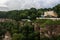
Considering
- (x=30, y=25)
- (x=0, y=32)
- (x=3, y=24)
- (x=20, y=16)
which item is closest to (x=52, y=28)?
(x=30, y=25)

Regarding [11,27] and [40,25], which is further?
[11,27]

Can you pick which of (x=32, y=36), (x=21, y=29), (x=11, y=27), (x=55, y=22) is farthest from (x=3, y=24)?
(x=55, y=22)

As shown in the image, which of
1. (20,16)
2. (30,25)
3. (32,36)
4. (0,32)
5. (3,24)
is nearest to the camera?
(32,36)

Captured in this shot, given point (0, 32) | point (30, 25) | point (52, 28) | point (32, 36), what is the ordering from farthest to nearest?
point (0, 32) < point (30, 25) < point (32, 36) < point (52, 28)

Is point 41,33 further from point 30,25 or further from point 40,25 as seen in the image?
point 30,25

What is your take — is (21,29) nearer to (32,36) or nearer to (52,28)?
(32,36)

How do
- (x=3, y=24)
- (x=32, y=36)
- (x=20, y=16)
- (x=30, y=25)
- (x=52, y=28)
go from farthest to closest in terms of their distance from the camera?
(x=20, y=16)
(x=3, y=24)
(x=30, y=25)
(x=32, y=36)
(x=52, y=28)

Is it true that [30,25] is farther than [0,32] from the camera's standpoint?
No
